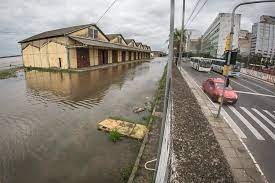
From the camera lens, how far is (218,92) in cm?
1201

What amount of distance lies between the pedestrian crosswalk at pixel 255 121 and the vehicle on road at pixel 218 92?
62cm

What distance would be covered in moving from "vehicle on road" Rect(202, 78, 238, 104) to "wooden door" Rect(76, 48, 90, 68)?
815 inches

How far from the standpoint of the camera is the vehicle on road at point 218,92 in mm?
11383

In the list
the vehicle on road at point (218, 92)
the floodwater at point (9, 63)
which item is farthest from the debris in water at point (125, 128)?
the floodwater at point (9, 63)

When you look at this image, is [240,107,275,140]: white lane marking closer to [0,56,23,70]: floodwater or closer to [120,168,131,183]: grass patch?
[120,168,131,183]: grass patch

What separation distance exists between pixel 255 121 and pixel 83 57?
2590cm

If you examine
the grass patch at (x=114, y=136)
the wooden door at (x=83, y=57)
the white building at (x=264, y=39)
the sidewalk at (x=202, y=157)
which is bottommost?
the grass patch at (x=114, y=136)

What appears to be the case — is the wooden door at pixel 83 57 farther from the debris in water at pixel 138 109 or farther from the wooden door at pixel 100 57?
the debris in water at pixel 138 109

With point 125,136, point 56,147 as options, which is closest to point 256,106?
point 125,136

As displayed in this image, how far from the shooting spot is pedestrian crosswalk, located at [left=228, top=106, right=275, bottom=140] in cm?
760

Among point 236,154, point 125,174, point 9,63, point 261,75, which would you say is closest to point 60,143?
point 125,174

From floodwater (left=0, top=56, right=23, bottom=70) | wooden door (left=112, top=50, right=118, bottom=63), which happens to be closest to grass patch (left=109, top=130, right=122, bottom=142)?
wooden door (left=112, top=50, right=118, bottom=63)

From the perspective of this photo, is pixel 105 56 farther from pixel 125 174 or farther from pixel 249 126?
pixel 125 174

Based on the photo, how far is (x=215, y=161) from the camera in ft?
8.76
